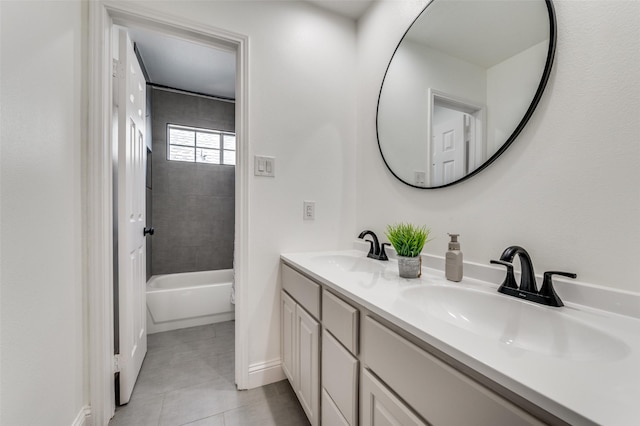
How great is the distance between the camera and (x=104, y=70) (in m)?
1.29

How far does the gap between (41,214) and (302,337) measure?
3.77 feet

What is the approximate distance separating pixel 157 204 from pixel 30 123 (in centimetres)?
227

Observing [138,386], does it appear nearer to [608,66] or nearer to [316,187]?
[316,187]

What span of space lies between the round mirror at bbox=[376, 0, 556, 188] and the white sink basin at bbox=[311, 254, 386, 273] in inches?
19.4

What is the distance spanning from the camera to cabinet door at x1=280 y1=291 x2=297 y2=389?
1.38 m

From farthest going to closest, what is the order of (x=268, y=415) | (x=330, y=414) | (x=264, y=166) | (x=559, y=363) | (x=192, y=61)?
(x=192, y=61)
(x=264, y=166)
(x=268, y=415)
(x=330, y=414)
(x=559, y=363)

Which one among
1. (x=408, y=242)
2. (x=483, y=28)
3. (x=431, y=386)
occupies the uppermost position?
(x=483, y=28)

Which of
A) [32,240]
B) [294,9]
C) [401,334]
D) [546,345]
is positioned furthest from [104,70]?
[546,345]

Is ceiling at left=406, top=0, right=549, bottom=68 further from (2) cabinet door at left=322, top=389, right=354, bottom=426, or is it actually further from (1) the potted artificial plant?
(2) cabinet door at left=322, top=389, right=354, bottom=426

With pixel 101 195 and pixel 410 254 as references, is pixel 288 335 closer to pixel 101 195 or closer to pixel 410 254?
pixel 410 254

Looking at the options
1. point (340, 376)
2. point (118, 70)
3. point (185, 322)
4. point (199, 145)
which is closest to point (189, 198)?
point (199, 145)

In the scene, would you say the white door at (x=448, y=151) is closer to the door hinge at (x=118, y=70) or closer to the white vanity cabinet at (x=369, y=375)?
the white vanity cabinet at (x=369, y=375)

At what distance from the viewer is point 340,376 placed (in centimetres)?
92

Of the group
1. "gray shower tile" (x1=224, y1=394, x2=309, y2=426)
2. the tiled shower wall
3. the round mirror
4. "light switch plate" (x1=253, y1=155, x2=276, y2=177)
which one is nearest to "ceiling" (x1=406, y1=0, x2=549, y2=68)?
the round mirror
